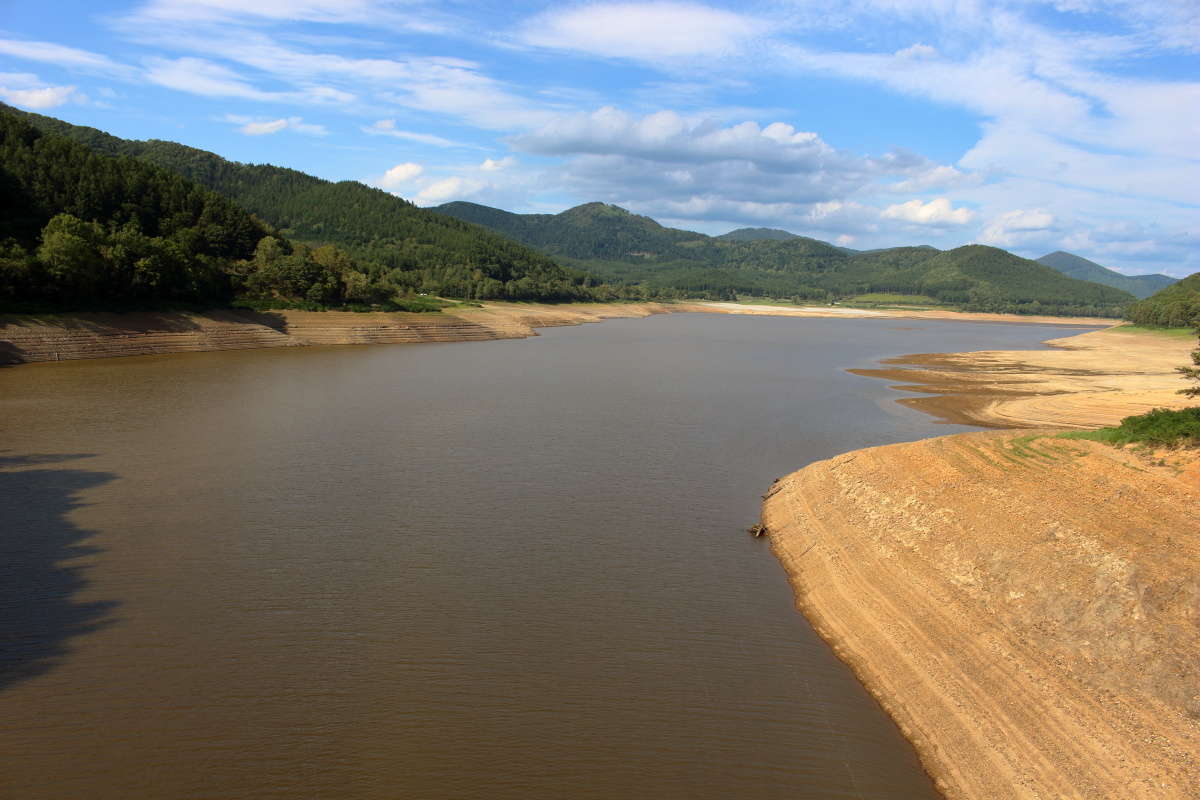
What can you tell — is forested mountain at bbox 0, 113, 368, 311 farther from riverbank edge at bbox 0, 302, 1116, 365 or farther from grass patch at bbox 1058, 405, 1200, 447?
grass patch at bbox 1058, 405, 1200, 447

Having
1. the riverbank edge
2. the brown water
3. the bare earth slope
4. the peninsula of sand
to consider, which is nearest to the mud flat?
the riverbank edge

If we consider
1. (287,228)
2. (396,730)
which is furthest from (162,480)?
(287,228)

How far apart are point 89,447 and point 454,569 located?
67.8 ft

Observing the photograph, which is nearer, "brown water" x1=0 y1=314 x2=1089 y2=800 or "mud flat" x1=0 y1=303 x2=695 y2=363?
"brown water" x1=0 y1=314 x2=1089 y2=800

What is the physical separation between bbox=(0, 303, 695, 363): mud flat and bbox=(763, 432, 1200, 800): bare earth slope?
58.0 meters

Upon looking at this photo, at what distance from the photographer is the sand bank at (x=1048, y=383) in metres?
40.2

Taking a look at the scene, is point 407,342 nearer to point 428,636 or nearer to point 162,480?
point 162,480

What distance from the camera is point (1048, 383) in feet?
184

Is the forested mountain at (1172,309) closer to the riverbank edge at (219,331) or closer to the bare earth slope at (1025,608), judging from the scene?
the riverbank edge at (219,331)

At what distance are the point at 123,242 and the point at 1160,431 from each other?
75799 mm

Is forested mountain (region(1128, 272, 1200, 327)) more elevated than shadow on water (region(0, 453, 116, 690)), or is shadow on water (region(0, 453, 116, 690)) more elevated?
forested mountain (region(1128, 272, 1200, 327))

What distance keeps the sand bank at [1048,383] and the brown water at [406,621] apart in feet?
37.7

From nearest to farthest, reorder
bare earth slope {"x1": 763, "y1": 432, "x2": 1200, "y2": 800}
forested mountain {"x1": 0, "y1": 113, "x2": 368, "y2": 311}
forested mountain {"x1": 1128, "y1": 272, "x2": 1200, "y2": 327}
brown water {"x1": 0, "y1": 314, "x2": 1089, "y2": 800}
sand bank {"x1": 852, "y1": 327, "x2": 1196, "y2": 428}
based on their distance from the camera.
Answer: bare earth slope {"x1": 763, "y1": 432, "x2": 1200, "y2": 800} < brown water {"x1": 0, "y1": 314, "x2": 1089, "y2": 800} < sand bank {"x1": 852, "y1": 327, "x2": 1196, "y2": 428} < forested mountain {"x1": 0, "y1": 113, "x2": 368, "y2": 311} < forested mountain {"x1": 1128, "y1": 272, "x2": 1200, "y2": 327}

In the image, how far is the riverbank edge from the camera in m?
53.8
